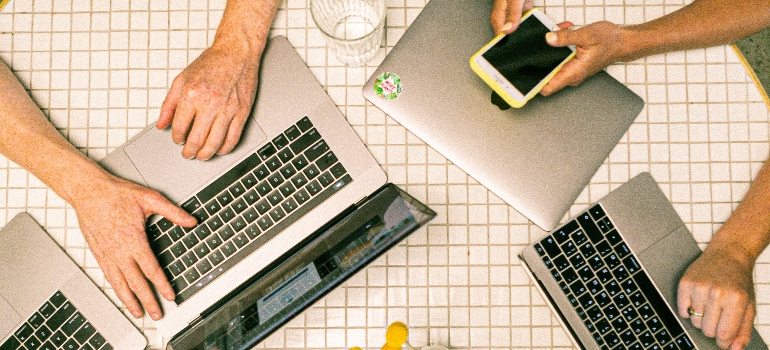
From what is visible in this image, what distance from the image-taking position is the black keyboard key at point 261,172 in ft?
3.25

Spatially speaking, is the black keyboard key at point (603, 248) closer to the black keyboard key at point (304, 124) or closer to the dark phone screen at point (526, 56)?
the dark phone screen at point (526, 56)

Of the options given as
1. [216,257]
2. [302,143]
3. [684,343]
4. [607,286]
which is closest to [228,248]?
[216,257]

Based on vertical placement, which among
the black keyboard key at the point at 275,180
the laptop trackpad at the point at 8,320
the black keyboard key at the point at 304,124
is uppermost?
the black keyboard key at the point at 304,124

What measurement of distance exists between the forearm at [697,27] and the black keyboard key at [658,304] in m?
0.42

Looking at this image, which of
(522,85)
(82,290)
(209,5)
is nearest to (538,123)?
(522,85)

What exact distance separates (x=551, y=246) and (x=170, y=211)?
70 centimetres

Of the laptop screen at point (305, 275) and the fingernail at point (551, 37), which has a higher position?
the fingernail at point (551, 37)

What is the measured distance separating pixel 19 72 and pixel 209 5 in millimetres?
408

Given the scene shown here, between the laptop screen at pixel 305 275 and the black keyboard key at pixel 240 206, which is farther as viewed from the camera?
the black keyboard key at pixel 240 206

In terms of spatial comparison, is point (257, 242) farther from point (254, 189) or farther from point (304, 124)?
point (304, 124)

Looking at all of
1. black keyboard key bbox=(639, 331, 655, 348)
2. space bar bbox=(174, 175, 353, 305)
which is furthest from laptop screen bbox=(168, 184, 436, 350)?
black keyboard key bbox=(639, 331, 655, 348)

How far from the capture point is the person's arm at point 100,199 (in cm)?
97

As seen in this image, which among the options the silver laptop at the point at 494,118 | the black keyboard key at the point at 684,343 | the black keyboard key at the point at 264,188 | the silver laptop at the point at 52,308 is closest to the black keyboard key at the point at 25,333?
the silver laptop at the point at 52,308

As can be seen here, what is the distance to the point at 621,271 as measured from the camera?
3.18 feet
